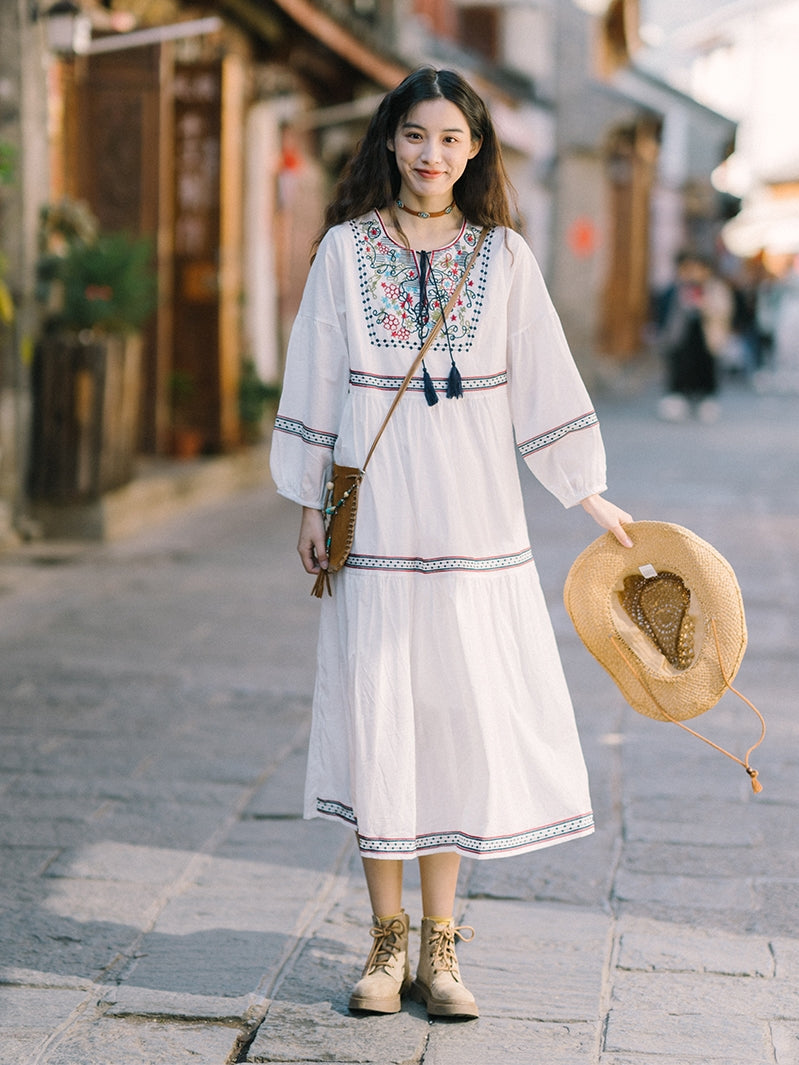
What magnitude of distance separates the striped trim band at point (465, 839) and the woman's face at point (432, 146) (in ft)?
4.05

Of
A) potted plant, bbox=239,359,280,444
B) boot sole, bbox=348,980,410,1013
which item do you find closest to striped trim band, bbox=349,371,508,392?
boot sole, bbox=348,980,410,1013

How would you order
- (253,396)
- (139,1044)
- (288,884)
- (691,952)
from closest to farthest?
(139,1044) → (691,952) → (288,884) → (253,396)

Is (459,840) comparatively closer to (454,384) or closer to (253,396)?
(454,384)

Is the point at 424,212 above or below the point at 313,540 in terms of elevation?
above

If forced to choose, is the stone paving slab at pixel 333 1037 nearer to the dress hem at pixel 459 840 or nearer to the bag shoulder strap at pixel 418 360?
the dress hem at pixel 459 840

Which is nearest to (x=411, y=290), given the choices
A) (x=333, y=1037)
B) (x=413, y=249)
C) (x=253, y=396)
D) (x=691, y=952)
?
(x=413, y=249)

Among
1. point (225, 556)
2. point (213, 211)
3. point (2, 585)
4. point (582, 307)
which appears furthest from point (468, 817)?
point (582, 307)

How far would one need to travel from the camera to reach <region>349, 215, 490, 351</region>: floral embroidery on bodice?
126 inches

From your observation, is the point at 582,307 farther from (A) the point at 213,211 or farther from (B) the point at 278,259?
(A) the point at 213,211

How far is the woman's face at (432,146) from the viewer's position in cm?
314

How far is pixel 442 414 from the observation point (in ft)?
10.5

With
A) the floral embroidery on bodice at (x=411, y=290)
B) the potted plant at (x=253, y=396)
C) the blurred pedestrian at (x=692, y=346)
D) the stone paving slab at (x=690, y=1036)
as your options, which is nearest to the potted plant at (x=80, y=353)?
the potted plant at (x=253, y=396)

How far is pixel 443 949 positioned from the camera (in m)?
3.29

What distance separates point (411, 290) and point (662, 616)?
2.75ft
